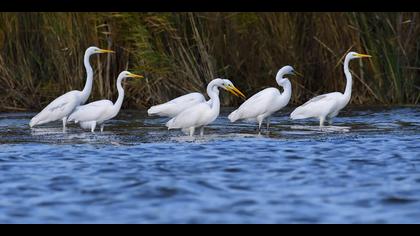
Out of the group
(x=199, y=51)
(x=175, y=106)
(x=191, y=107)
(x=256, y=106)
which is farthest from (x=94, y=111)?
(x=199, y=51)

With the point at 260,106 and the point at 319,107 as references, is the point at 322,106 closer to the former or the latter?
the point at 319,107

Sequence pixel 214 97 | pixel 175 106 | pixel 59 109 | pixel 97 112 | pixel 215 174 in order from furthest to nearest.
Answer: pixel 59 109
pixel 175 106
pixel 97 112
pixel 214 97
pixel 215 174

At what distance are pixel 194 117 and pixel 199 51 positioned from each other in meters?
4.21

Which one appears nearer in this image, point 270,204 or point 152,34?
point 270,204

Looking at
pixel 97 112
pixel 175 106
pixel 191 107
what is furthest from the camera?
pixel 175 106

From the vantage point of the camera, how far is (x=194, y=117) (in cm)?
1358

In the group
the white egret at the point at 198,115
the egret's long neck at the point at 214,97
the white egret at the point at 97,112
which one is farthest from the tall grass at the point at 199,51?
the white egret at the point at 198,115

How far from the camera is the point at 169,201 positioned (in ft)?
28.1

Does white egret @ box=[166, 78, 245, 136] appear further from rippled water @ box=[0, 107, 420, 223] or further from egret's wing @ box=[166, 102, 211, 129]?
rippled water @ box=[0, 107, 420, 223]

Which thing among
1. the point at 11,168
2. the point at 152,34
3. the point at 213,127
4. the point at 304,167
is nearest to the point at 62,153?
the point at 11,168

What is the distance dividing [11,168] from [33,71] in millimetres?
7529

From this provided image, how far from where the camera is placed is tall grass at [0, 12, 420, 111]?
1747cm

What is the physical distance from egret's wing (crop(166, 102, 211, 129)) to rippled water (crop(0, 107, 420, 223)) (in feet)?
0.78
